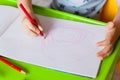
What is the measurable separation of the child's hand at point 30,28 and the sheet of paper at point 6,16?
46 millimetres

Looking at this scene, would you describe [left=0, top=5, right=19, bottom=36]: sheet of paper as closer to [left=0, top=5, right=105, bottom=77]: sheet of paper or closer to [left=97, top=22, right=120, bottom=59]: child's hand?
[left=0, top=5, right=105, bottom=77]: sheet of paper

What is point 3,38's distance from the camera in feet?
2.16

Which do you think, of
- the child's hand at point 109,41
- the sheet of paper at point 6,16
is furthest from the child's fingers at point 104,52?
the sheet of paper at point 6,16

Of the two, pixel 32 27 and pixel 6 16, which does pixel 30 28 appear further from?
pixel 6 16

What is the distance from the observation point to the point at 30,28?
2.23 ft

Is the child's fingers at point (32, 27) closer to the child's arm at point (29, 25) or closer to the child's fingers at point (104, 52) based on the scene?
the child's arm at point (29, 25)

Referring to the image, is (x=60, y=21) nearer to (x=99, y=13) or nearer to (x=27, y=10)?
(x=27, y=10)

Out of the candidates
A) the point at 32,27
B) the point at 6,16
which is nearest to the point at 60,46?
the point at 32,27

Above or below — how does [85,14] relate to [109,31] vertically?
below

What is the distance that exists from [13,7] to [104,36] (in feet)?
1.03

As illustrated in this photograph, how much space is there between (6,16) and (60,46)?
0.72 feet

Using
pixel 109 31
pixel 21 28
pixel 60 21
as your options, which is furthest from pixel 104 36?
pixel 21 28

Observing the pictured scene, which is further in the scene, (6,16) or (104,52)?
(6,16)

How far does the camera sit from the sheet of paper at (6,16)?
704 millimetres
